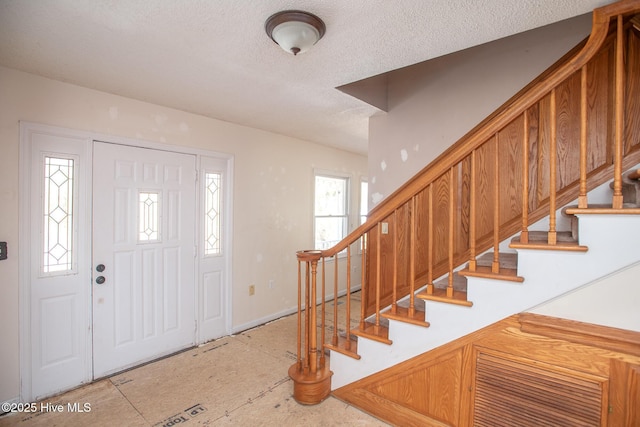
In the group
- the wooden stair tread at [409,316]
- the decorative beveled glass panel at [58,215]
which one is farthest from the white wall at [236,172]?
the wooden stair tread at [409,316]

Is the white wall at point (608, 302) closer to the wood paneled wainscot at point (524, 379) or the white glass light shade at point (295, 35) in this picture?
the wood paneled wainscot at point (524, 379)

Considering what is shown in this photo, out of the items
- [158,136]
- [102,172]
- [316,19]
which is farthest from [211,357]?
[316,19]

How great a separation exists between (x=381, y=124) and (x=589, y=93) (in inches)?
61.1

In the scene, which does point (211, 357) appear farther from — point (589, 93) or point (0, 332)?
point (589, 93)

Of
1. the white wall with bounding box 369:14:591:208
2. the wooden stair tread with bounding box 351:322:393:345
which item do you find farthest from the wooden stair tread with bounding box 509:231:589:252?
the white wall with bounding box 369:14:591:208

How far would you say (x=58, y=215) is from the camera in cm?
Result: 235

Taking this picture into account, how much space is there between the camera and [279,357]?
2916 mm

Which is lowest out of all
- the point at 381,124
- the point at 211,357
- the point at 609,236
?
the point at 211,357

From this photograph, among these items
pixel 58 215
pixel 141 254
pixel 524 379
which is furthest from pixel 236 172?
pixel 524 379

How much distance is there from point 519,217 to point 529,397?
4.07 feet

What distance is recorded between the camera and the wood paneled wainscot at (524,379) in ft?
4.49

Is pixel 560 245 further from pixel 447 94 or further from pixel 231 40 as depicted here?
pixel 231 40

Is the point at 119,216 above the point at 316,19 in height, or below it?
below

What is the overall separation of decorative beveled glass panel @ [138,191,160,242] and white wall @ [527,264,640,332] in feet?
9.90
